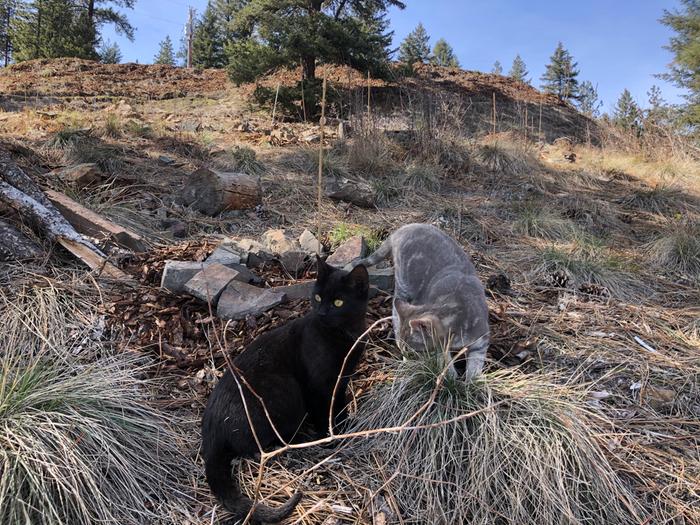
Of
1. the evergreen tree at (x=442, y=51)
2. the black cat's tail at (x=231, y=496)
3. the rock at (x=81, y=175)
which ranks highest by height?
the evergreen tree at (x=442, y=51)

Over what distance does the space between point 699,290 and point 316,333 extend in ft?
11.7

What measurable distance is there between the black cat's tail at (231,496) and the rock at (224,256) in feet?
4.95

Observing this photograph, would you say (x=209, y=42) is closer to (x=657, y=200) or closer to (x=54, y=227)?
(x=657, y=200)

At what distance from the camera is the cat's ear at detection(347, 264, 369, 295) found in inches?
81.3

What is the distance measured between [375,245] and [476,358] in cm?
160

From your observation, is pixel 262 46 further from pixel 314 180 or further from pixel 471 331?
pixel 471 331

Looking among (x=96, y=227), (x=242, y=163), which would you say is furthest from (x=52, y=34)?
(x=96, y=227)

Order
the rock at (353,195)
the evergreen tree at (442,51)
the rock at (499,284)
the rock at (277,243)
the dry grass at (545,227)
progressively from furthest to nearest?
the evergreen tree at (442,51), the rock at (353,195), the dry grass at (545,227), the rock at (277,243), the rock at (499,284)

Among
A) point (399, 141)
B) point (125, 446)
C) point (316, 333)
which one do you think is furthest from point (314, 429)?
point (399, 141)

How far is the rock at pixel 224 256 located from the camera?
3.00m

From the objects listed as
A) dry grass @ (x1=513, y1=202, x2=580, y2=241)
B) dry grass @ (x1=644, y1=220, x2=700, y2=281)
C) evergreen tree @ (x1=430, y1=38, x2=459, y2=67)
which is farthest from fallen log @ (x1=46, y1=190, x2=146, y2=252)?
evergreen tree @ (x1=430, y1=38, x2=459, y2=67)

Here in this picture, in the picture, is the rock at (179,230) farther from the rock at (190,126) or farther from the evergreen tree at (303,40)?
the evergreen tree at (303,40)

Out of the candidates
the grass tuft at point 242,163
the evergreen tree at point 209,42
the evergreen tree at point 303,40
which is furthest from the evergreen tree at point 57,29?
the grass tuft at point 242,163

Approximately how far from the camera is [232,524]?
5.16ft
